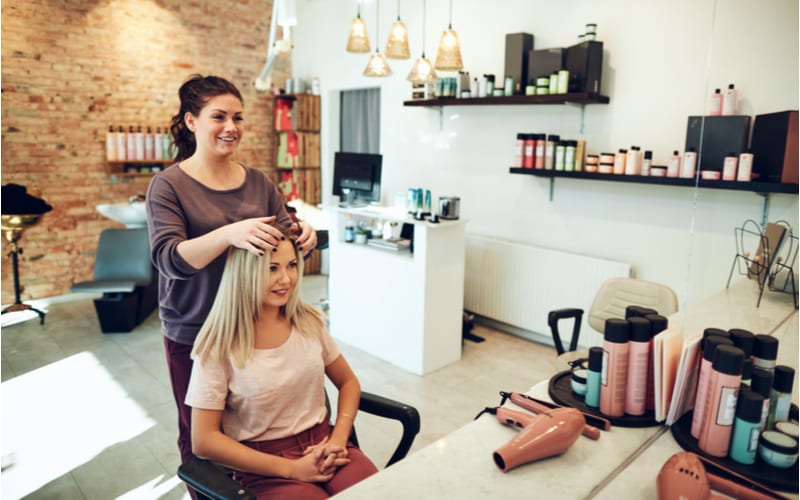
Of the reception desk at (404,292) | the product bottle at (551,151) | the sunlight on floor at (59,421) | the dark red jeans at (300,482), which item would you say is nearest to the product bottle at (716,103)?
the product bottle at (551,151)

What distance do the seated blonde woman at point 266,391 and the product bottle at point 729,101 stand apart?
2735 millimetres

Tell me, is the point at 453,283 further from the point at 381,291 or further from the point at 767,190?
the point at 767,190

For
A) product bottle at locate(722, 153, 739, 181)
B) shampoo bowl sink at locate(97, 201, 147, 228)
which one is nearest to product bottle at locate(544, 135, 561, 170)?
product bottle at locate(722, 153, 739, 181)

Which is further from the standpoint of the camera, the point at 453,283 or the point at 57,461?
the point at 453,283

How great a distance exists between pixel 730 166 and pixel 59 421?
384 centimetres

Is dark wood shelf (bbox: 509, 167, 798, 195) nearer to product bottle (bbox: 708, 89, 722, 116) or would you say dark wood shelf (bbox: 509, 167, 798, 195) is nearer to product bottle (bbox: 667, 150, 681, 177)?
product bottle (bbox: 667, 150, 681, 177)

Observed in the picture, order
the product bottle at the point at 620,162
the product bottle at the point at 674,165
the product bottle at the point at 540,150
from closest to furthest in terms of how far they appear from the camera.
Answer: the product bottle at the point at 674,165, the product bottle at the point at 620,162, the product bottle at the point at 540,150

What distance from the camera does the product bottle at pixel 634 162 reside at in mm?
3484

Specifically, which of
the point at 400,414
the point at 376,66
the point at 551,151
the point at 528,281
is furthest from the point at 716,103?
the point at 400,414

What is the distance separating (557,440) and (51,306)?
5.09 metres

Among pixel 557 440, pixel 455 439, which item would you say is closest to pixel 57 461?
pixel 455 439

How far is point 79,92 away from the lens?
5.06m

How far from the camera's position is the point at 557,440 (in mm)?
1229

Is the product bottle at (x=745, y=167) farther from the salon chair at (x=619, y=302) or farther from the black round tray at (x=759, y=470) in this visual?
the black round tray at (x=759, y=470)
